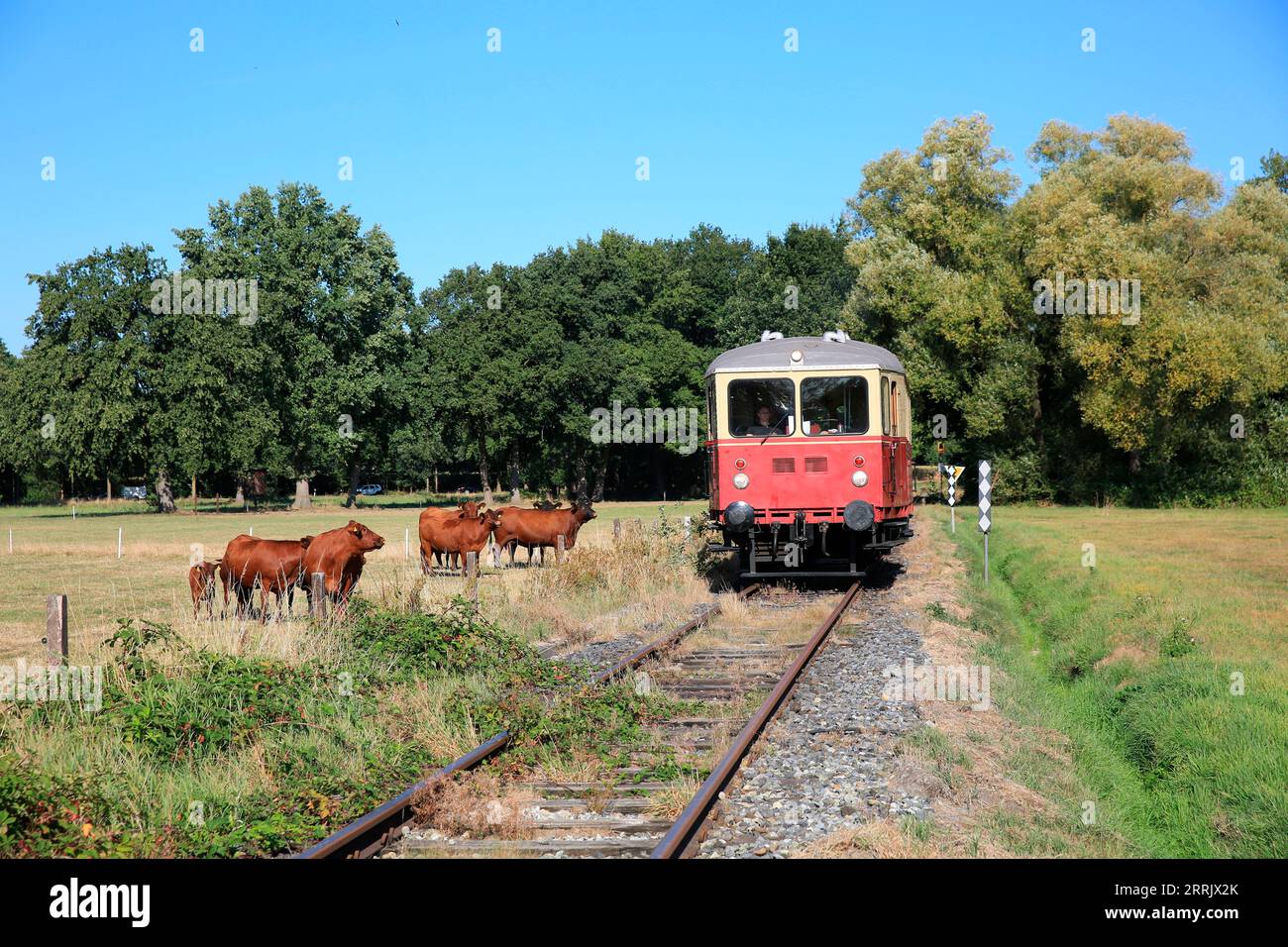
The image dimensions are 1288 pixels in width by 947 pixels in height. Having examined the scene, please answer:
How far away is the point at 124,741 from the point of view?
7.41 meters

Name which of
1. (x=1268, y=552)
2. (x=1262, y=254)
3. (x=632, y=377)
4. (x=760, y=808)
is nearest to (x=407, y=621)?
(x=760, y=808)

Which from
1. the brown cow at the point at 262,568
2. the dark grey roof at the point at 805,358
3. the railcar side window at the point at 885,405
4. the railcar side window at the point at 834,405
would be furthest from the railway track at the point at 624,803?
the dark grey roof at the point at 805,358

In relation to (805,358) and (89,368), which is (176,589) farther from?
(89,368)

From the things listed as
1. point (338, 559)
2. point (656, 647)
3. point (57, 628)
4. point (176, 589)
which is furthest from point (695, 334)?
point (57, 628)

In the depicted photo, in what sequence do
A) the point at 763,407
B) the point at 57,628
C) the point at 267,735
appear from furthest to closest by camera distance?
the point at 763,407 < the point at 57,628 < the point at 267,735

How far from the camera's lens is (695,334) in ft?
257

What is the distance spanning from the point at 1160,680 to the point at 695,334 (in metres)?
68.4

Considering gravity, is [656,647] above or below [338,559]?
below

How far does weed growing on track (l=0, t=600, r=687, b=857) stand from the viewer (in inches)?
235

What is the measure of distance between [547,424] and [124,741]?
60.2 m

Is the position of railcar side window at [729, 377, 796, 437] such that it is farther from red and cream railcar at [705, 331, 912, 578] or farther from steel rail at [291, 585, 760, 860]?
steel rail at [291, 585, 760, 860]

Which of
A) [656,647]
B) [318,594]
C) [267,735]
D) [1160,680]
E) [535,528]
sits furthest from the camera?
[535,528]
